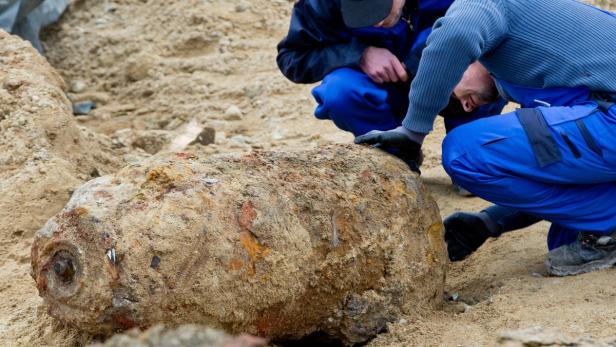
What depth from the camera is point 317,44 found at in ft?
13.3

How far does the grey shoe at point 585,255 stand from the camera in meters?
3.20

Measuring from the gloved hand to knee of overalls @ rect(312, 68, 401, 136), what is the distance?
29.8 inches

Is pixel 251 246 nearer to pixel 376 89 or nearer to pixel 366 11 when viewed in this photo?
pixel 366 11

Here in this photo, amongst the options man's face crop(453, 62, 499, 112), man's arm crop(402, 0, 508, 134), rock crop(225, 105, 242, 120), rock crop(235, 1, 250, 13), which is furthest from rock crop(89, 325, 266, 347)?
rock crop(235, 1, 250, 13)

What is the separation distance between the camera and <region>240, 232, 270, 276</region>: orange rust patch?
98.6 inches

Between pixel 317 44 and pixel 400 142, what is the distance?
113 centimetres

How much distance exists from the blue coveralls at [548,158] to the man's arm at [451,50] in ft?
0.70

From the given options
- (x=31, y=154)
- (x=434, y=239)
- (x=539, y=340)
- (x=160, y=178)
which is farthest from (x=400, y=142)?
(x=31, y=154)

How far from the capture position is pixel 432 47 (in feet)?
9.41

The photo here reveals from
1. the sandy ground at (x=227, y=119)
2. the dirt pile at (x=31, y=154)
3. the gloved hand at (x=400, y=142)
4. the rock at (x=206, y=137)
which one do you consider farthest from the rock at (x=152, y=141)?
the gloved hand at (x=400, y=142)

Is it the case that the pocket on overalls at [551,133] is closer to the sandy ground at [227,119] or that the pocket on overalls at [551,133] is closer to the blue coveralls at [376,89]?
the sandy ground at [227,119]

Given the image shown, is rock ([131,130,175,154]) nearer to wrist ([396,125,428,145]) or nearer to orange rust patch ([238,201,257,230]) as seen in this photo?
wrist ([396,125,428,145])

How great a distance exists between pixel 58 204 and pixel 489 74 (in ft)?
6.20

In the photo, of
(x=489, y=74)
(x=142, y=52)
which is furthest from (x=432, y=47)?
(x=142, y=52)
